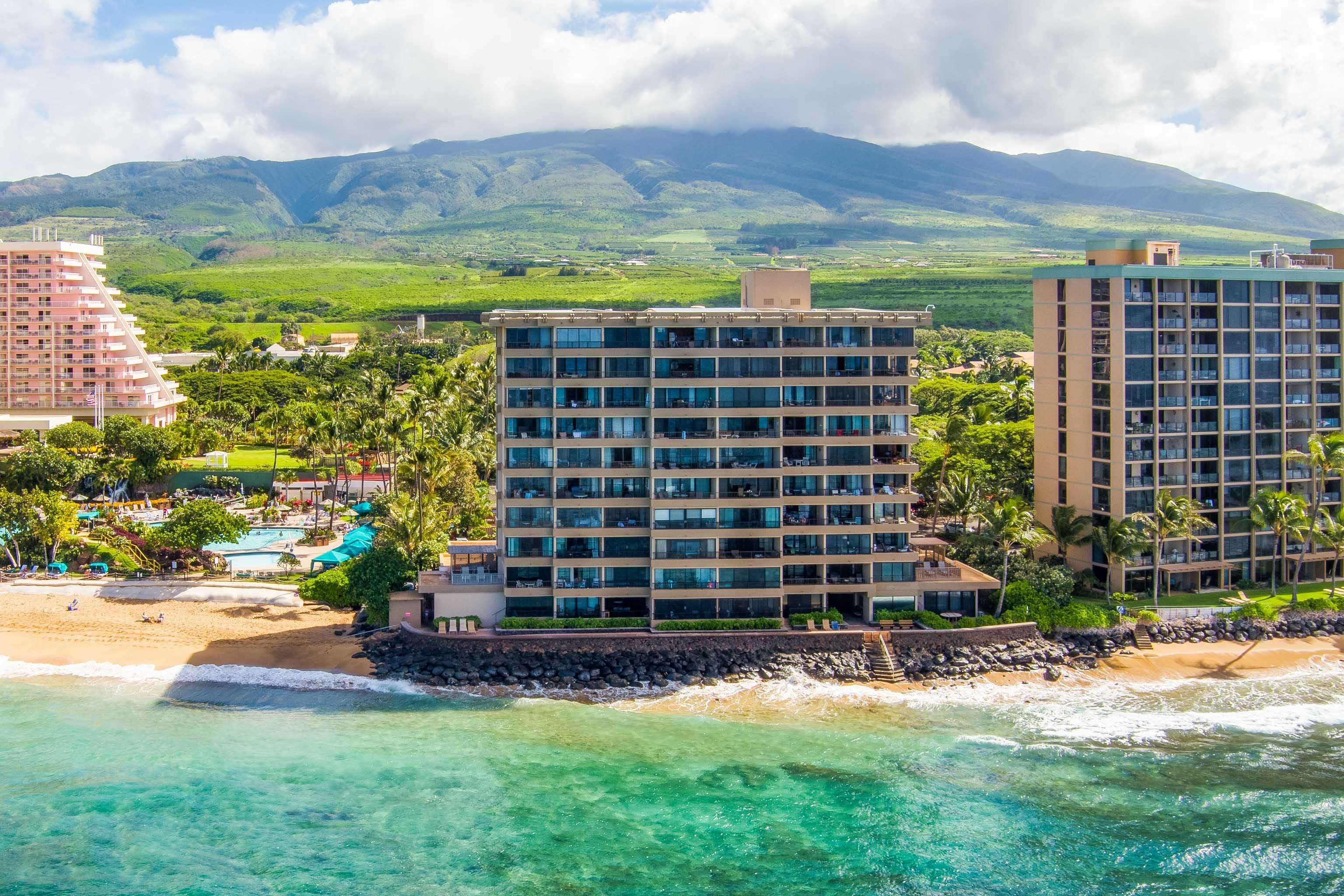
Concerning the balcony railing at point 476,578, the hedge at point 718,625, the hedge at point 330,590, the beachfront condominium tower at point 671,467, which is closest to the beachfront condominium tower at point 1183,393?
the beachfront condominium tower at point 671,467

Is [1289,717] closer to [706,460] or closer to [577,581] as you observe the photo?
[706,460]

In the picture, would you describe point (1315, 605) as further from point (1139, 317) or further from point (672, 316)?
point (672, 316)

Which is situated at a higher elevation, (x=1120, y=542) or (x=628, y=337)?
(x=628, y=337)

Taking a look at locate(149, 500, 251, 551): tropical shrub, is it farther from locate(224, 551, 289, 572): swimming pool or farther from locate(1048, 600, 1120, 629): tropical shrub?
locate(1048, 600, 1120, 629): tropical shrub

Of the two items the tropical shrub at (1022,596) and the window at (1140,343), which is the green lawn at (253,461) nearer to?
the tropical shrub at (1022,596)

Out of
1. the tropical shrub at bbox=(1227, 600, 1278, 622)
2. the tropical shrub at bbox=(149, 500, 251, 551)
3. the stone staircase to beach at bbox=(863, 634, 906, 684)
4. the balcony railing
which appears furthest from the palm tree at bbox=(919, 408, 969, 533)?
the tropical shrub at bbox=(149, 500, 251, 551)

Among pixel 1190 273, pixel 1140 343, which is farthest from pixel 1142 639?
pixel 1190 273
